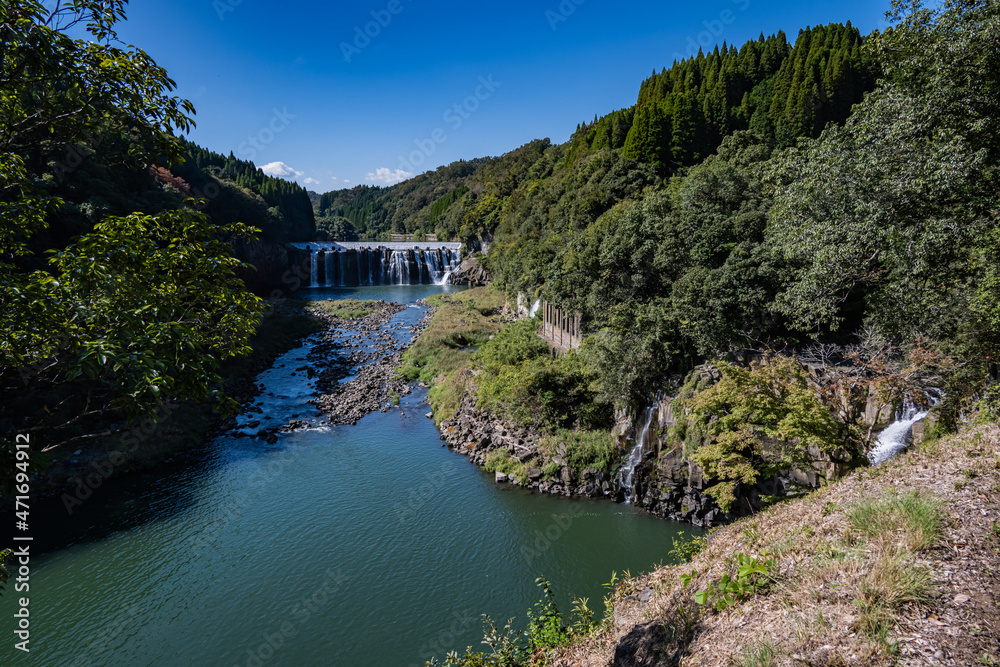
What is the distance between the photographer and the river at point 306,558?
13.2 meters

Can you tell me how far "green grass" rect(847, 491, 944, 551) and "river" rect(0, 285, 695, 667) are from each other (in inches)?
372

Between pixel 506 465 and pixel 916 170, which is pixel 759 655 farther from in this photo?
pixel 506 465

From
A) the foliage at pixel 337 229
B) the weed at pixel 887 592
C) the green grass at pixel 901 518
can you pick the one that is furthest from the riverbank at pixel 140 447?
the foliage at pixel 337 229

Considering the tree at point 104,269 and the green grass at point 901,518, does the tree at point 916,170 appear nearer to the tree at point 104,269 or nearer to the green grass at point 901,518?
the green grass at point 901,518

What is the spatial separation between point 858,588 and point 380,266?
284 ft

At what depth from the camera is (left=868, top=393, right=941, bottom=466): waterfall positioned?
14320mm

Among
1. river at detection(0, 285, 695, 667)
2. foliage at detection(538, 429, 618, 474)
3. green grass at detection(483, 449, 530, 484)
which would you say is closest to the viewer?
river at detection(0, 285, 695, 667)

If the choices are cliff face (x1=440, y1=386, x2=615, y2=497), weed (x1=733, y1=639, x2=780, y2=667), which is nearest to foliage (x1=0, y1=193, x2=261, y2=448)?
weed (x1=733, y1=639, x2=780, y2=667)

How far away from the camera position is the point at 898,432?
14.7 m

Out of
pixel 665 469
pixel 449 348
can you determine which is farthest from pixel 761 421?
pixel 449 348

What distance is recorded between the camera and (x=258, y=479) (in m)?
21.5

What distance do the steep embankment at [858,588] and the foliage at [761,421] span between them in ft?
9.18

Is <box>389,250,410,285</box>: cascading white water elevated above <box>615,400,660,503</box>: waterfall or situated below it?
above

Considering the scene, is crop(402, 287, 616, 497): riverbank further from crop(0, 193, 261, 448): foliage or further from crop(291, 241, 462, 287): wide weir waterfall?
crop(291, 241, 462, 287): wide weir waterfall
